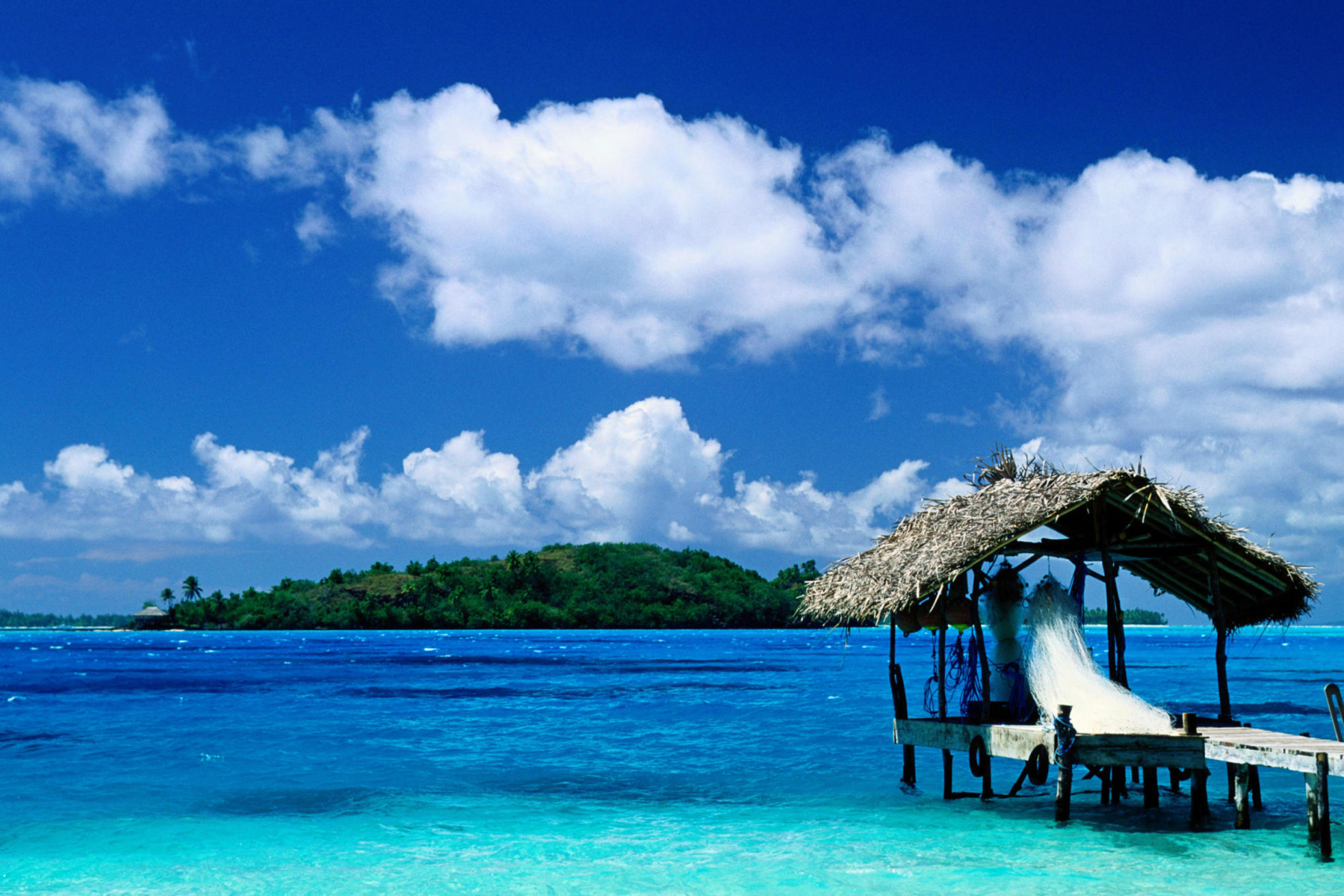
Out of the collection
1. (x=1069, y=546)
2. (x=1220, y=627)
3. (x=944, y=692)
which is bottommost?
(x=944, y=692)

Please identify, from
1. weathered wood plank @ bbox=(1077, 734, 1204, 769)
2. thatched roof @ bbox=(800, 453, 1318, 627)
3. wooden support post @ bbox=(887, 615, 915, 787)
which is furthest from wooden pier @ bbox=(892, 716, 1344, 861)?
thatched roof @ bbox=(800, 453, 1318, 627)

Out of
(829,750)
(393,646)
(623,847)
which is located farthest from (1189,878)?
(393,646)

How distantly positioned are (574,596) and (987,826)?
12734 centimetres

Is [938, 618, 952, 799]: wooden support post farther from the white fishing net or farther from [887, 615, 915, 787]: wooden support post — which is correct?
the white fishing net

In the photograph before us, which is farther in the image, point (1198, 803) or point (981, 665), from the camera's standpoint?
point (981, 665)

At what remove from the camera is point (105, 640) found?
109000 mm

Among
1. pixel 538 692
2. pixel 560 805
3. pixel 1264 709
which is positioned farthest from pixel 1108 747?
pixel 538 692

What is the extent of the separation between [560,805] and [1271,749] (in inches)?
335

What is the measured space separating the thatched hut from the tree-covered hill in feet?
371

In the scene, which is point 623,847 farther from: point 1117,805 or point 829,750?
point 829,750

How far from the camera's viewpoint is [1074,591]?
11453mm

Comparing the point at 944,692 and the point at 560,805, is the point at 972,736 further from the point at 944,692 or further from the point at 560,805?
the point at 560,805

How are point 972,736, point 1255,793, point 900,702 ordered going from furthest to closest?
point 900,702, point 1255,793, point 972,736

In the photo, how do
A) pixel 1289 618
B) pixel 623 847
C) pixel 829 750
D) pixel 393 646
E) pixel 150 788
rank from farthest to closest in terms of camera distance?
pixel 393 646 < pixel 829 750 < pixel 150 788 < pixel 1289 618 < pixel 623 847
